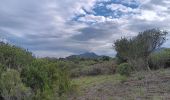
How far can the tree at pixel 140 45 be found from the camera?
3753 cm

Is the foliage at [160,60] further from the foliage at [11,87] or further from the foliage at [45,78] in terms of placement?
the foliage at [11,87]

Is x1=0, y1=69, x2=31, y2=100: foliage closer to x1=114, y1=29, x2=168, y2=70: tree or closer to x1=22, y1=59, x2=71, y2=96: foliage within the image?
x1=22, y1=59, x2=71, y2=96: foliage

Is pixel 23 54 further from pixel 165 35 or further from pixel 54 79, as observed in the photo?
pixel 165 35

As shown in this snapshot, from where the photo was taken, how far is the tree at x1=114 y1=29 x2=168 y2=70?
1478 inches

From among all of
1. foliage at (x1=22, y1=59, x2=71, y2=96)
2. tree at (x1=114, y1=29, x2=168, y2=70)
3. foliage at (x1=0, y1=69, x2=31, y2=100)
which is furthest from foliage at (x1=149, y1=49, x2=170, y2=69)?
foliage at (x1=0, y1=69, x2=31, y2=100)

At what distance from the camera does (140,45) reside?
123ft

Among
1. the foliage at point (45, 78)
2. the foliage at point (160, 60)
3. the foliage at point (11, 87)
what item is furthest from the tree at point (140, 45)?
the foliage at point (11, 87)

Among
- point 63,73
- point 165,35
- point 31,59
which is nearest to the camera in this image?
point 31,59

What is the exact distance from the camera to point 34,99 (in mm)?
12055

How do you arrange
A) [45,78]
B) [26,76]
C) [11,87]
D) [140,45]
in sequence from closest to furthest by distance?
[11,87]
[26,76]
[45,78]
[140,45]

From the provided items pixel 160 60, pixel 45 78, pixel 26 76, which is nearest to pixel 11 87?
pixel 26 76

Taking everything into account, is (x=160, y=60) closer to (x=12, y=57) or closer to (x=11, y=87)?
(x=12, y=57)

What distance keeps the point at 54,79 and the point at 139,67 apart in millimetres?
26034

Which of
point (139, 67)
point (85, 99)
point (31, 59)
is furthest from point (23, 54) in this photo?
point (139, 67)
